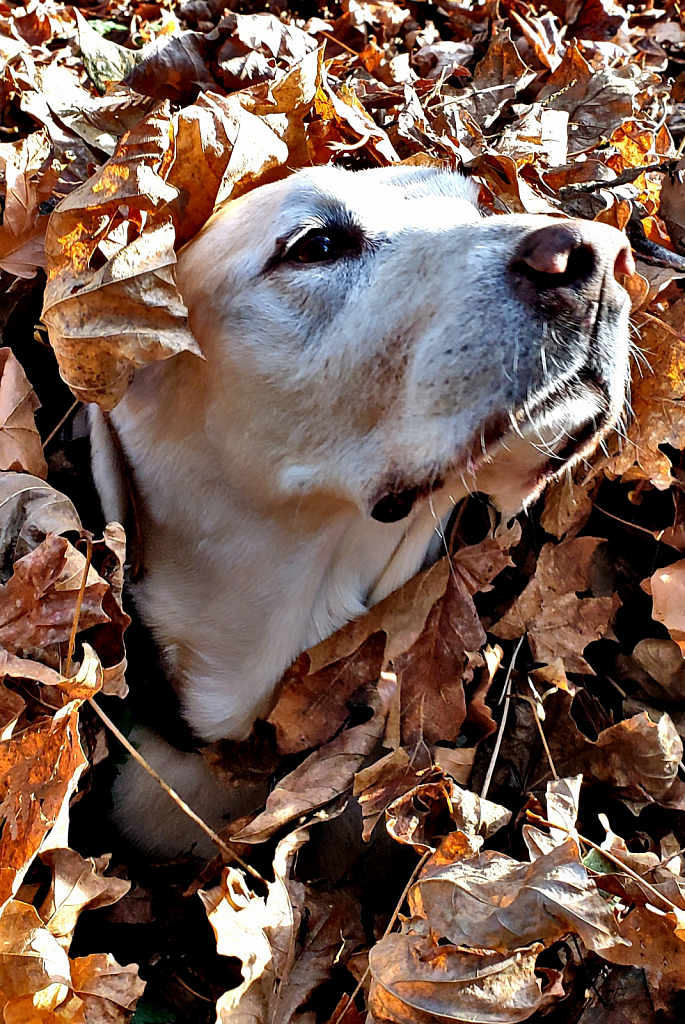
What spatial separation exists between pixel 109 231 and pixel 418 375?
719 millimetres

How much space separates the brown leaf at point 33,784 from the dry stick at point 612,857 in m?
0.99

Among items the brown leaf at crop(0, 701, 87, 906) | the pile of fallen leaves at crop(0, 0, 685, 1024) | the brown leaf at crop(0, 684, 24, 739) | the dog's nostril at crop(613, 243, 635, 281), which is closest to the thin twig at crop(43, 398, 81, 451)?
the pile of fallen leaves at crop(0, 0, 685, 1024)

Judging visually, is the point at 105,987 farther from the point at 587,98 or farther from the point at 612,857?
the point at 587,98

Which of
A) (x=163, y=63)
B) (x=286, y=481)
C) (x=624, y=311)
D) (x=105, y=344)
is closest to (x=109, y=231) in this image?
(x=105, y=344)

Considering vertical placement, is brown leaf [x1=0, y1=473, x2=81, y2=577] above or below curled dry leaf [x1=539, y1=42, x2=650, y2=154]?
below

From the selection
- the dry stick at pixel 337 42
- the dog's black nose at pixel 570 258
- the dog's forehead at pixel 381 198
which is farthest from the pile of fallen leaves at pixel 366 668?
the dog's black nose at pixel 570 258

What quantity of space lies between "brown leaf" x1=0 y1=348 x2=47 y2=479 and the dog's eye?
33.7 inches

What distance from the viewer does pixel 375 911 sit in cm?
218

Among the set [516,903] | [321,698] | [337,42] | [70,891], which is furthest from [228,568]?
[337,42]

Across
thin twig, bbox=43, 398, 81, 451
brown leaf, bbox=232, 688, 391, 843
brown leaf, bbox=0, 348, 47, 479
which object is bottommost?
brown leaf, bbox=232, 688, 391, 843

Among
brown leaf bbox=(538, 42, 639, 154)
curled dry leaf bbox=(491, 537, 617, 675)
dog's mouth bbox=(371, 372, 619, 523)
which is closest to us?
dog's mouth bbox=(371, 372, 619, 523)

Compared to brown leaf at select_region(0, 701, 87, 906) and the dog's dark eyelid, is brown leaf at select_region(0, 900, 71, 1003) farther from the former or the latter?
the dog's dark eyelid

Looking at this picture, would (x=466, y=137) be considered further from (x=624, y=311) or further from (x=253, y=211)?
(x=624, y=311)

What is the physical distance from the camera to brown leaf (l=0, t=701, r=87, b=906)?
1.77m
